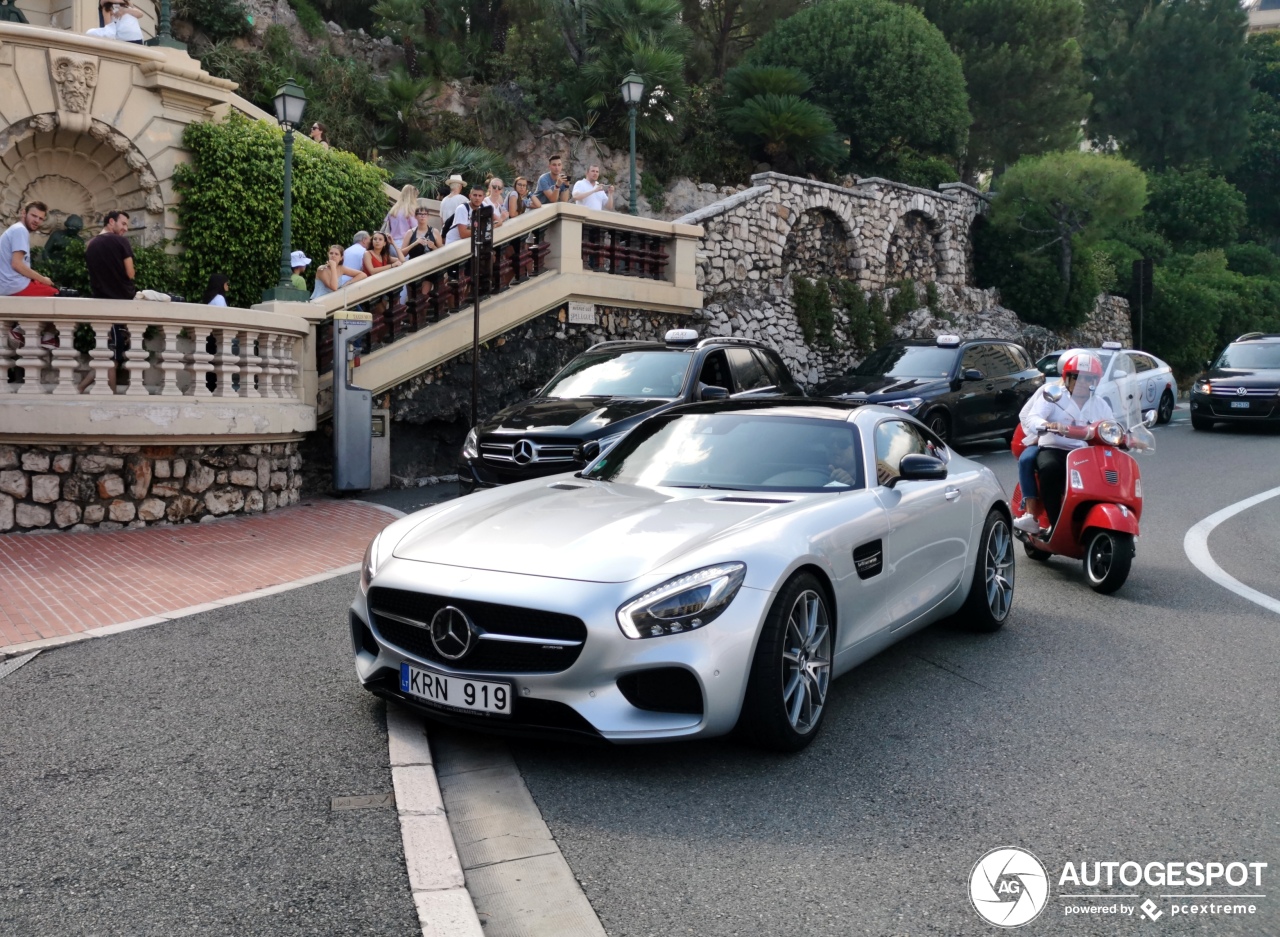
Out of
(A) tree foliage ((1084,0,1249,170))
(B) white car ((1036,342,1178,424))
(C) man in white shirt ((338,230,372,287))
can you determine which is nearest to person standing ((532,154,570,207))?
(C) man in white shirt ((338,230,372,287))

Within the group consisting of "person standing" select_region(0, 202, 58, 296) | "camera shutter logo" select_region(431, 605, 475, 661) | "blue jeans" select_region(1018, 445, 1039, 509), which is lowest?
"camera shutter logo" select_region(431, 605, 475, 661)

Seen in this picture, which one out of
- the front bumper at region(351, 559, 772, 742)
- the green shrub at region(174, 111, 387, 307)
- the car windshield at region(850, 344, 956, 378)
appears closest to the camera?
the front bumper at region(351, 559, 772, 742)

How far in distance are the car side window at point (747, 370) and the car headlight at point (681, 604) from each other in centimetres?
718

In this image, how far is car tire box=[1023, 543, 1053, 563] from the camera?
862cm

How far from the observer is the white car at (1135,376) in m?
16.7

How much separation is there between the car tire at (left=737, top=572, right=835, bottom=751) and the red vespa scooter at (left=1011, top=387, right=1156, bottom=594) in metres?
3.65

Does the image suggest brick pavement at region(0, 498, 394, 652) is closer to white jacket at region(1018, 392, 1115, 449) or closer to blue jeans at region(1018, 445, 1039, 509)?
blue jeans at region(1018, 445, 1039, 509)

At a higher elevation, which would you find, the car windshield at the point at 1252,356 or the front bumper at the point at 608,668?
the car windshield at the point at 1252,356

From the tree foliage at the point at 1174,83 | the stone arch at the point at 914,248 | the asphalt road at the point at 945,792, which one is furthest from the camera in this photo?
the tree foliage at the point at 1174,83

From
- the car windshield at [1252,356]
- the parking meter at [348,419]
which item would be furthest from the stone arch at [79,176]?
the car windshield at [1252,356]

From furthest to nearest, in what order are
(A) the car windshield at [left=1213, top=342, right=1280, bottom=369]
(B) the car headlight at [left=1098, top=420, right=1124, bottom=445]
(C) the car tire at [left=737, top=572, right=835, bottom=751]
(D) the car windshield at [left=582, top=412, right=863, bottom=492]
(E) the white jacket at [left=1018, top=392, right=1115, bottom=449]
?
(A) the car windshield at [left=1213, top=342, right=1280, bottom=369] → (E) the white jacket at [left=1018, top=392, right=1115, bottom=449] → (B) the car headlight at [left=1098, top=420, right=1124, bottom=445] → (D) the car windshield at [left=582, top=412, right=863, bottom=492] → (C) the car tire at [left=737, top=572, right=835, bottom=751]

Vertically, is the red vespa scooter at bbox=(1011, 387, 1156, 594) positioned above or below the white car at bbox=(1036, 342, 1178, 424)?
below

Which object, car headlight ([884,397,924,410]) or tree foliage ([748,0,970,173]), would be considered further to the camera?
tree foliage ([748,0,970,173])

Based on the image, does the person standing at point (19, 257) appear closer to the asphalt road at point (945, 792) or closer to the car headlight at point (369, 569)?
the car headlight at point (369, 569)
